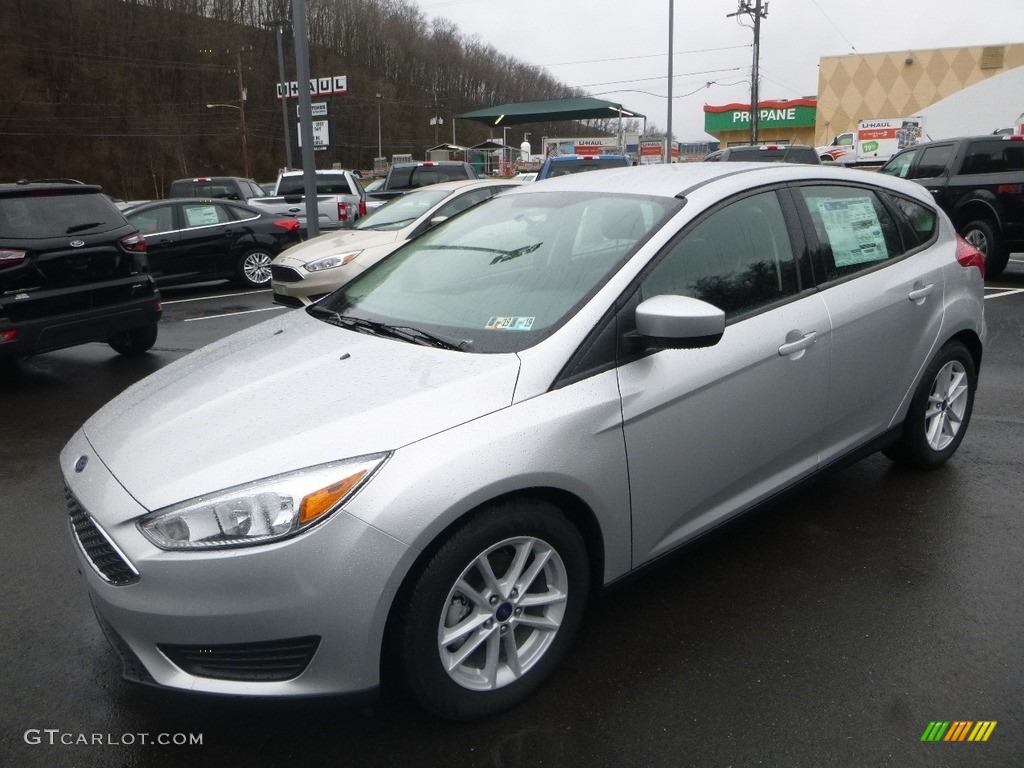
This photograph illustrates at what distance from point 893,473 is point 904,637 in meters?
1.67

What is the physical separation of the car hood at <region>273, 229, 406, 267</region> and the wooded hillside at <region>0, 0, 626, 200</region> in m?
48.0

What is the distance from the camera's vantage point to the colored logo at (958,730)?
2.35m

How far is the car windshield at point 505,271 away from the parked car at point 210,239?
914 centimetres

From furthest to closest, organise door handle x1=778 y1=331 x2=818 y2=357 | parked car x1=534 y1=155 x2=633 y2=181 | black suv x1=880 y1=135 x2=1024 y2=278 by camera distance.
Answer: parked car x1=534 y1=155 x2=633 y2=181 < black suv x1=880 y1=135 x2=1024 y2=278 < door handle x1=778 y1=331 x2=818 y2=357

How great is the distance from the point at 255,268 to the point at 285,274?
4271 mm

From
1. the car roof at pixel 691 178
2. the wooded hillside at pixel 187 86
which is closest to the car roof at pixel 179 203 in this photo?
the car roof at pixel 691 178

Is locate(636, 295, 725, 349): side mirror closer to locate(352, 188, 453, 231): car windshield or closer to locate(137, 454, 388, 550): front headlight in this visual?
locate(137, 454, 388, 550): front headlight

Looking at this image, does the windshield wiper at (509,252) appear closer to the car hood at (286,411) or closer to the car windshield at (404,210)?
the car hood at (286,411)

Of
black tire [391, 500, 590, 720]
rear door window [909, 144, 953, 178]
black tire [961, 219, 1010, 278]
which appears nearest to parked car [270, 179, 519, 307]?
black tire [391, 500, 590, 720]

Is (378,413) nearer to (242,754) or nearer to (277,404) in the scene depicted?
(277,404)

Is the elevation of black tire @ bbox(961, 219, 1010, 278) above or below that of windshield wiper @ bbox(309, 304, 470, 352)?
below

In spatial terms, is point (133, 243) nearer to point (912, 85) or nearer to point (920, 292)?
point (920, 292)

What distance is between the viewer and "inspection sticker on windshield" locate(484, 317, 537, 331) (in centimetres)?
269

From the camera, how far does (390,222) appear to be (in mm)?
9789
